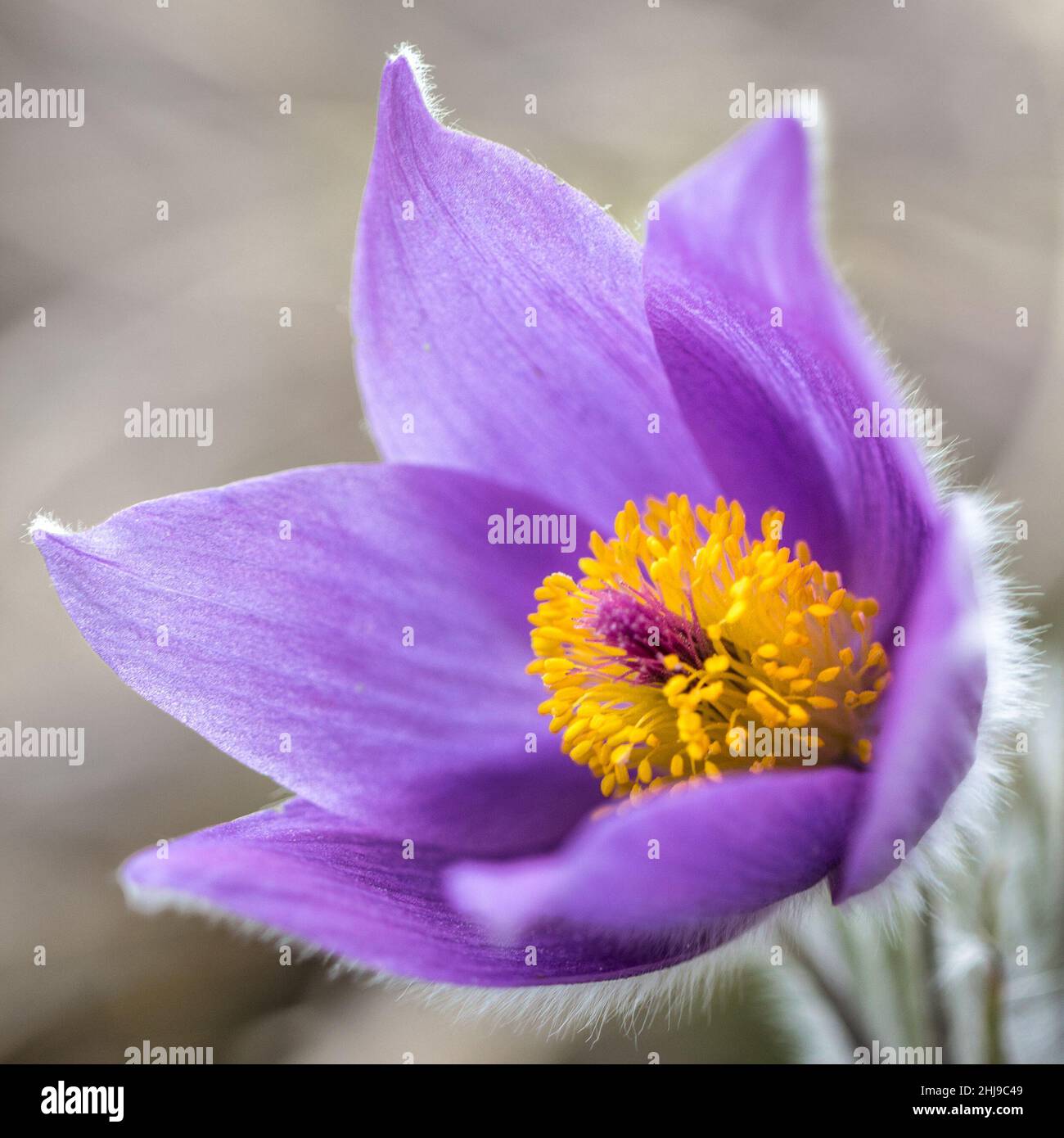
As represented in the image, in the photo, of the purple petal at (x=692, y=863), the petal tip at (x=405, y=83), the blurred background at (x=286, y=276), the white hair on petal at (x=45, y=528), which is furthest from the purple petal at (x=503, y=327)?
the blurred background at (x=286, y=276)

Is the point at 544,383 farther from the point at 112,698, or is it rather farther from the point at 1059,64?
the point at 1059,64

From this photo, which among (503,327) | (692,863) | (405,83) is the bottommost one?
(692,863)

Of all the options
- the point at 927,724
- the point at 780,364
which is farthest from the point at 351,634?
the point at 927,724

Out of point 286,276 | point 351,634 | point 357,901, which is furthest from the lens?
point 286,276

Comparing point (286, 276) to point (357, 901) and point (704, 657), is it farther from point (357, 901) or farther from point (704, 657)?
point (357, 901)
